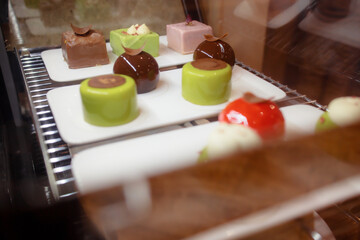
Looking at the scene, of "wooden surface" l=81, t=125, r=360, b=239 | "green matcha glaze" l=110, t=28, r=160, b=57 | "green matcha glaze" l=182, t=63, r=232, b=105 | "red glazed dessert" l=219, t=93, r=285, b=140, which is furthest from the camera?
"green matcha glaze" l=110, t=28, r=160, b=57

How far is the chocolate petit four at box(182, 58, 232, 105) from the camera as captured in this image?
1067 millimetres

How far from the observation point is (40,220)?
0.34 metres

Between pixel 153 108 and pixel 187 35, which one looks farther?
pixel 187 35

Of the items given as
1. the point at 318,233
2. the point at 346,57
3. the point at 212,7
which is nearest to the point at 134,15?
the point at 212,7

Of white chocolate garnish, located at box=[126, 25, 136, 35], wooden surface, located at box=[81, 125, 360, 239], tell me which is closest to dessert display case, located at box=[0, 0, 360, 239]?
wooden surface, located at box=[81, 125, 360, 239]

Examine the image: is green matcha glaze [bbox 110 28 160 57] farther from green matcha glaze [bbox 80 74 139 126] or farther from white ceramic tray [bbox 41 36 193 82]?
green matcha glaze [bbox 80 74 139 126]

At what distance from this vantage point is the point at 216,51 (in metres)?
1.27

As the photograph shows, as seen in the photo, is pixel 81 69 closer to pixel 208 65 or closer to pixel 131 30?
pixel 131 30

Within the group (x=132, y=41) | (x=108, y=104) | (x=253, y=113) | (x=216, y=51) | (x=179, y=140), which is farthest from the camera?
(x=132, y=41)

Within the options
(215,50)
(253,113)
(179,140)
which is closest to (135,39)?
(215,50)

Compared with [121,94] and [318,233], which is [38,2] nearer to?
[121,94]

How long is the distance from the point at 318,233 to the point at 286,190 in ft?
1.18

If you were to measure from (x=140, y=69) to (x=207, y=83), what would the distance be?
23cm

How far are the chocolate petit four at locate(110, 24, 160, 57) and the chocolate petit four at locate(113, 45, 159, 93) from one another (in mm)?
219
